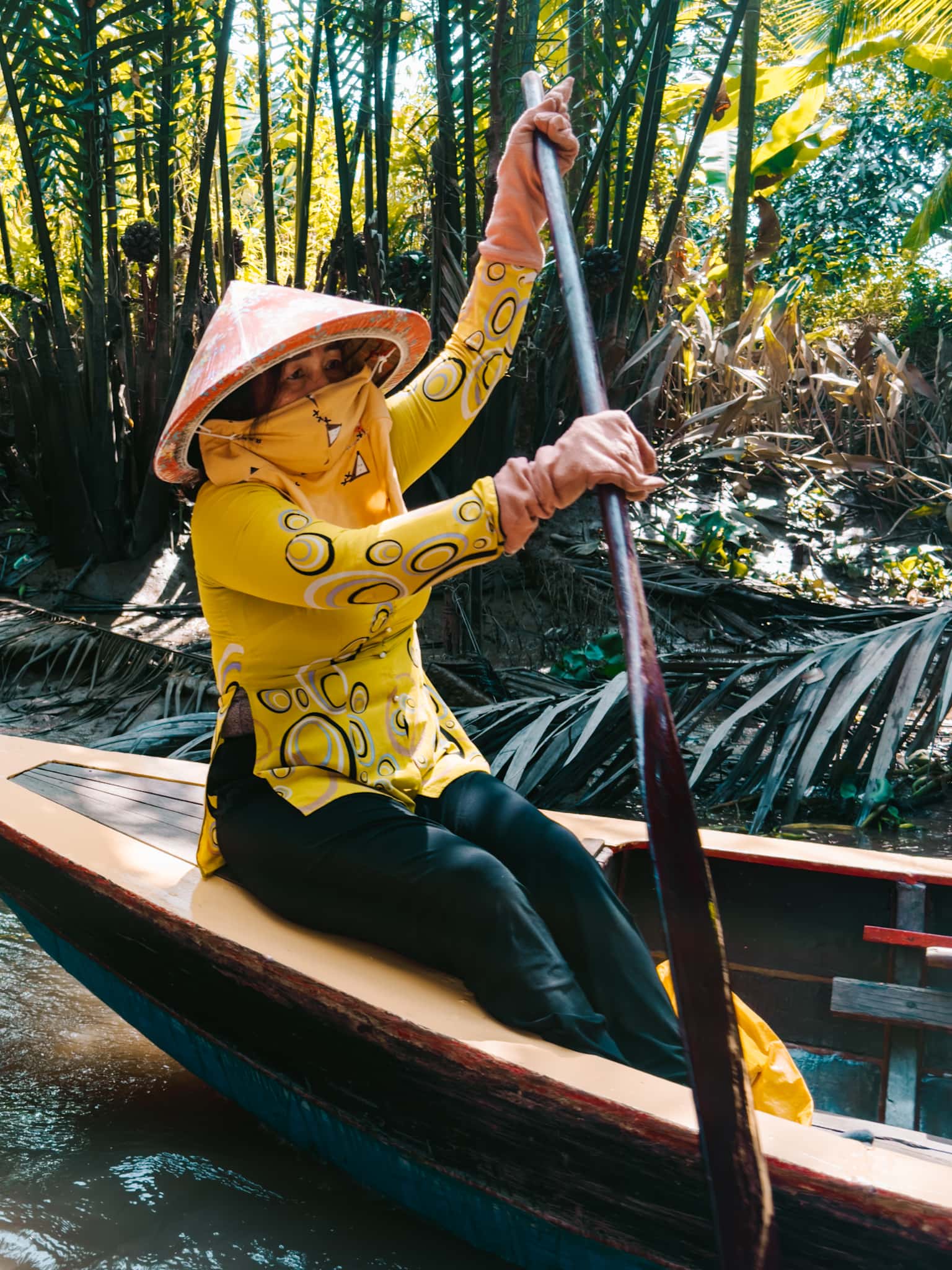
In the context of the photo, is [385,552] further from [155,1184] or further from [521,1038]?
[155,1184]

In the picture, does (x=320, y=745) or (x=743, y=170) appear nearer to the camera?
(x=320, y=745)

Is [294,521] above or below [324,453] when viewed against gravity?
below

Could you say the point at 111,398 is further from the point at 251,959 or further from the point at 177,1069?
the point at 251,959

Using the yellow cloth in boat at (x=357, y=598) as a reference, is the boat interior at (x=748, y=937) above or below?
below

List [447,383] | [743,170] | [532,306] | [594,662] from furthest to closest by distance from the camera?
[743,170], [532,306], [594,662], [447,383]

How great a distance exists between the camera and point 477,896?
5.24 ft

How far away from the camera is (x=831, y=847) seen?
2.21 m

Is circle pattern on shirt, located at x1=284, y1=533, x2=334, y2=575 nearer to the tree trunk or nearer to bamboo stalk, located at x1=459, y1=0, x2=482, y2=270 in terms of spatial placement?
bamboo stalk, located at x1=459, y1=0, x2=482, y2=270

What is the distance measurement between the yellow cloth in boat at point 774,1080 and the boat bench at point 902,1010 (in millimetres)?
178

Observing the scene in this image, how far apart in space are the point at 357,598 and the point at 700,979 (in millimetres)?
715

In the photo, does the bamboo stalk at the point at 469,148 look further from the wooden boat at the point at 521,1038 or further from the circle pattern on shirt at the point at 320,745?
the circle pattern on shirt at the point at 320,745

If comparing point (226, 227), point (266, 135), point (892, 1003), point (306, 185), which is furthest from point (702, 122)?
point (892, 1003)

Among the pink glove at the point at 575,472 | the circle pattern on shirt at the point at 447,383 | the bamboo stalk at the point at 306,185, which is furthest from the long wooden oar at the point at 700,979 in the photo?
the bamboo stalk at the point at 306,185

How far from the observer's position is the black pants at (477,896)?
1565mm
